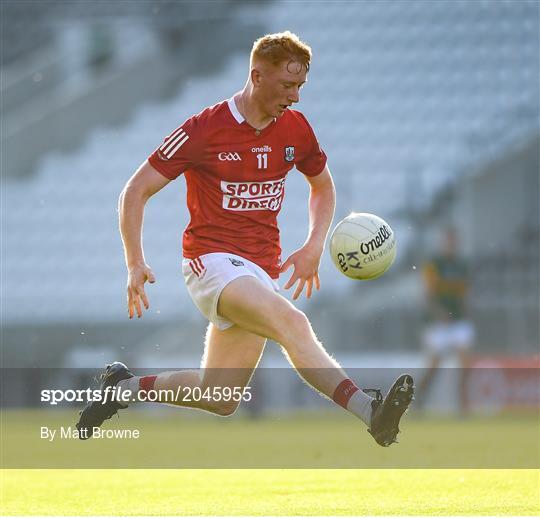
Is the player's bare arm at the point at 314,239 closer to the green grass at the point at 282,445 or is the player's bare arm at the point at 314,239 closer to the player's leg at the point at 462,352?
the green grass at the point at 282,445

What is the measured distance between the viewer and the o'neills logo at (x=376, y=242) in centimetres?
545

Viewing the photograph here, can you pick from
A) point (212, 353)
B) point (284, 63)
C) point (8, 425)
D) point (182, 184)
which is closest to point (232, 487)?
point (212, 353)

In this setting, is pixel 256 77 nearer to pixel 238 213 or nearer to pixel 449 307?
pixel 238 213

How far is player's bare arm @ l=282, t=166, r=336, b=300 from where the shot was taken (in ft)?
17.4

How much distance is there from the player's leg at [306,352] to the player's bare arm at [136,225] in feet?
1.40

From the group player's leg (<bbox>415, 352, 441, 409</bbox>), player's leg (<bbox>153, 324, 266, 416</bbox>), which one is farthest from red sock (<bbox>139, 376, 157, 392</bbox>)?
player's leg (<bbox>415, 352, 441, 409</bbox>)

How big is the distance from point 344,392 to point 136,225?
1248 millimetres

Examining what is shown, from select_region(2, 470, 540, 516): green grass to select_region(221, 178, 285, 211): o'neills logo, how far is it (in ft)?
4.69

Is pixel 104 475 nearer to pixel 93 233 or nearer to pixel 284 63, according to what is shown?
pixel 284 63

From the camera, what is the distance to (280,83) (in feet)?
16.4

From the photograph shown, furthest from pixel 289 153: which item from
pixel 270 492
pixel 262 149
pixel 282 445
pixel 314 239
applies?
pixel 282 445

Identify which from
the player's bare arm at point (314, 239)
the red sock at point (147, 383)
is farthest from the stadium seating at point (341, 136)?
the red sock at point (147, 383)

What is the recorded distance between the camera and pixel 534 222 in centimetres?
1709

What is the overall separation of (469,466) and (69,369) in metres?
8.49
